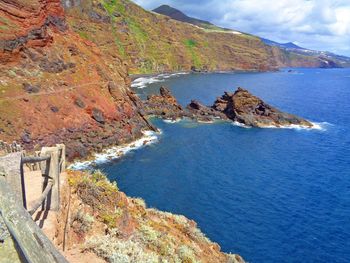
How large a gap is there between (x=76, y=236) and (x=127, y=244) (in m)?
1.87

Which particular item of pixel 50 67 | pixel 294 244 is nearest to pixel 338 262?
pixel 294 244

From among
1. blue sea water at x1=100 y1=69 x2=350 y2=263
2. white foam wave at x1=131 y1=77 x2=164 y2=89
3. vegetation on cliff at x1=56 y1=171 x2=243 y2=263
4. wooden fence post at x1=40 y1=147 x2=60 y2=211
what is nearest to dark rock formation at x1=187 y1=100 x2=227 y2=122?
blue sea water at x1=100 y1=69 x2=350 y2=263

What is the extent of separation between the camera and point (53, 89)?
61125mm

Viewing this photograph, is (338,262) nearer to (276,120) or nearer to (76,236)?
(76,236)

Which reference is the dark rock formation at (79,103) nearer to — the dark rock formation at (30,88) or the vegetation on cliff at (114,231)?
the dark rock formation at (30,88)

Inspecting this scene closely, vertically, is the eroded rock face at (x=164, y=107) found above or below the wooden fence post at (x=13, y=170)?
below

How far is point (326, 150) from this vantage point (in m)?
69.1

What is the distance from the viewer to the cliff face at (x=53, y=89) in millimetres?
53719

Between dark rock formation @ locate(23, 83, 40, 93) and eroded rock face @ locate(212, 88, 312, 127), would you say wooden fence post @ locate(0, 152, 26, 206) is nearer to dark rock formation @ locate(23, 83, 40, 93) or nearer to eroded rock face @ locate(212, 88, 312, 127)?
dark rock formation @ locate(23, 83, 40, 93)

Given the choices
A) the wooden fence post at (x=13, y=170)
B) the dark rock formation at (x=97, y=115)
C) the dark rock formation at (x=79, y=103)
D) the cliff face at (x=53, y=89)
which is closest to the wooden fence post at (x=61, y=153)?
the wooden fence post at (x=13, y=170)

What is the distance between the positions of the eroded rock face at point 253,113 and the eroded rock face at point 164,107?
41.7 feet

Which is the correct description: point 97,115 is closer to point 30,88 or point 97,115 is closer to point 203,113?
point 30,88

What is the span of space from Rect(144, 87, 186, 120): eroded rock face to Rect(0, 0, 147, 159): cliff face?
16731mm

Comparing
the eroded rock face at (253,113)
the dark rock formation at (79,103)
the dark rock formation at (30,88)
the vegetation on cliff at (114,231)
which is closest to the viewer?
the vegetation on cliff at (114,231)
